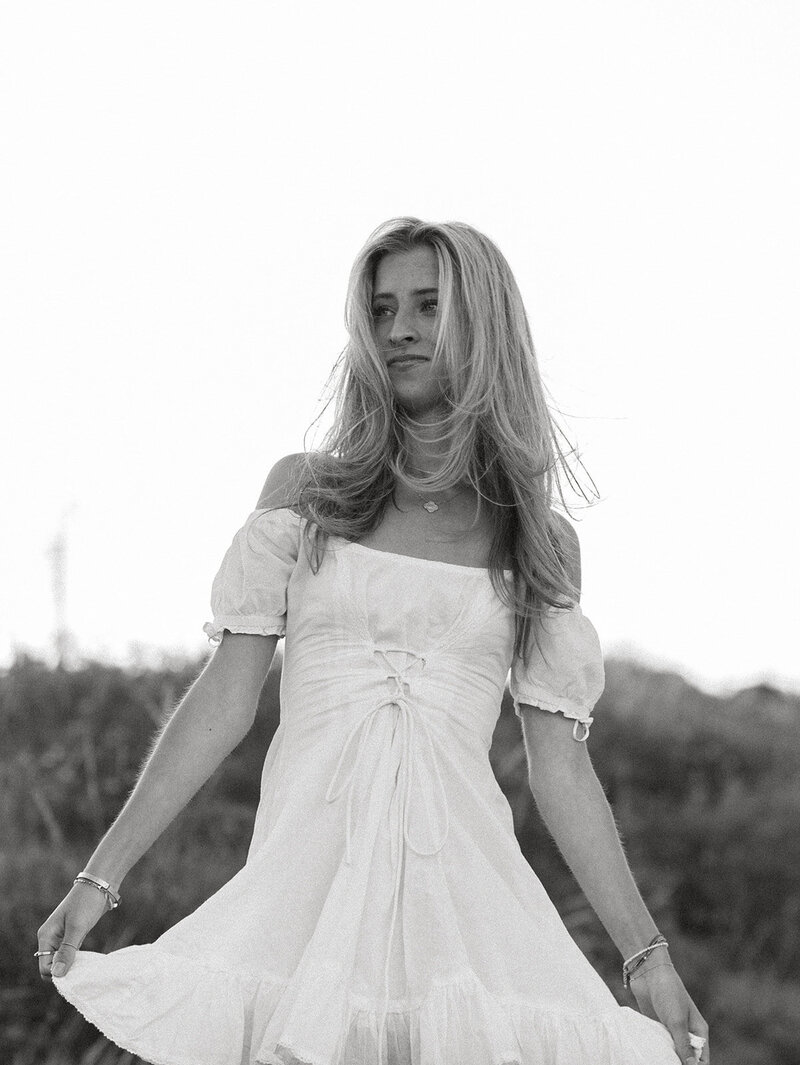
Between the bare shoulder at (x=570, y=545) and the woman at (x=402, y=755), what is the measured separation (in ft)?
0.03

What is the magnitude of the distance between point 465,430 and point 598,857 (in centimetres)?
94

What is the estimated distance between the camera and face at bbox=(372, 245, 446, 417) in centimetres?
344

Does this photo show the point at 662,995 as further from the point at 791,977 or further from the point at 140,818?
the point at 791,977

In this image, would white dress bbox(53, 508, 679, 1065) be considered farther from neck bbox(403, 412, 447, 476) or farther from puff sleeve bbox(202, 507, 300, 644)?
neck bbox(403, 412, 447, 476)

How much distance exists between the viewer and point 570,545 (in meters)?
3.57

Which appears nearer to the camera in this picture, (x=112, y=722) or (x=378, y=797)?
(x=378, y=797)

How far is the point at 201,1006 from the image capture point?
2814 millimetres

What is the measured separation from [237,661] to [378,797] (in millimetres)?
404

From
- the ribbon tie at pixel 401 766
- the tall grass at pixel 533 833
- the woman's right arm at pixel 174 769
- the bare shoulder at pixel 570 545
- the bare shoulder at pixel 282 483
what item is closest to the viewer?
the woman's right arm at pixel 174 769

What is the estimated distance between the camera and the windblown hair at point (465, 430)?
3.38 m

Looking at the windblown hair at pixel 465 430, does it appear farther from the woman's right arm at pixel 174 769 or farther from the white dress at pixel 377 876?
the woman's right arm at pixel 174 769

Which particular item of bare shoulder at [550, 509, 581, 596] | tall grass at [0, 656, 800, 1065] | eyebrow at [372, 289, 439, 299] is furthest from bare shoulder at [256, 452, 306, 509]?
tall grass at [0, 656, 800, 1065]

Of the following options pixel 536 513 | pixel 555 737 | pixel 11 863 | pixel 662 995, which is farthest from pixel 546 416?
pixel 11 863

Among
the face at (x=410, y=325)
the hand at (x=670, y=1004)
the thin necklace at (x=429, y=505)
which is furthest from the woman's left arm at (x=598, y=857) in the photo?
the face at (x=410, y=325)
